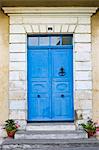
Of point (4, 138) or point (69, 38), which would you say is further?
point (69, 38)

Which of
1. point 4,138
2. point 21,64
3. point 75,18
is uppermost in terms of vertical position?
point 75,18

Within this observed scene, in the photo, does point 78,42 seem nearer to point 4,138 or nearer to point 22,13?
point 22,13

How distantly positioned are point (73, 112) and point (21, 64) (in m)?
1.91

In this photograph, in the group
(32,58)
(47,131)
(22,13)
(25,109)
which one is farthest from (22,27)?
(47,131)

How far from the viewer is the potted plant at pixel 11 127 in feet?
24.9

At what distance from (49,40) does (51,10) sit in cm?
83

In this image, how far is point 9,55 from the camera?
799cm

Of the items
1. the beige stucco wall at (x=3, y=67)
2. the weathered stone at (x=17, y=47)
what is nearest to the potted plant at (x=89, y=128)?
the beige stucco wall at (x=3, y=67)

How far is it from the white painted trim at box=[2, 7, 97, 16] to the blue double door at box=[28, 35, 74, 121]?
920 mm

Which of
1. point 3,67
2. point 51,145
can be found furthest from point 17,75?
point 51,145

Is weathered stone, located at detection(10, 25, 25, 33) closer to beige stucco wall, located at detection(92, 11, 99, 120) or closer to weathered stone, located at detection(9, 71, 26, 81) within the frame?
weathered stone, located at detection(9, 71, 26, 81)

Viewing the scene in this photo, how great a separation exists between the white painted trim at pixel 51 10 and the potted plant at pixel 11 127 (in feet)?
9.33

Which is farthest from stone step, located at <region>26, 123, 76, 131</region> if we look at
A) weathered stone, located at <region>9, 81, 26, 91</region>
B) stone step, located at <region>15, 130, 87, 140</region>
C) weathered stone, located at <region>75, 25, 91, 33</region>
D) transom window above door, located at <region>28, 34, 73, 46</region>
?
weathered stone, located at <region>75, 25, 91, 33</region>

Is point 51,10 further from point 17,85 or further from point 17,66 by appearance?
point 17,85
